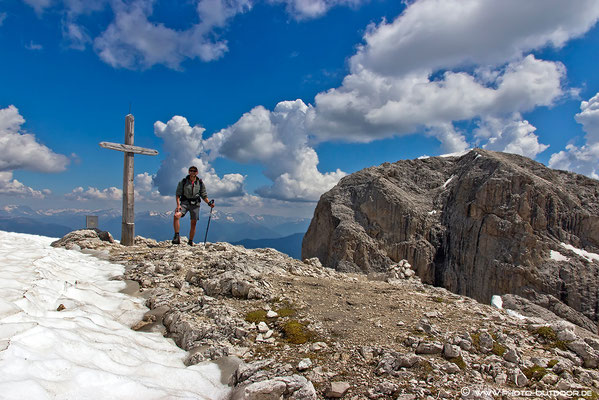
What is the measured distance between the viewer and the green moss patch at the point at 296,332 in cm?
672

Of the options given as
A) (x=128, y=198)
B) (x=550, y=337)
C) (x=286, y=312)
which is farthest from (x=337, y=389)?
(x=128, y=198)

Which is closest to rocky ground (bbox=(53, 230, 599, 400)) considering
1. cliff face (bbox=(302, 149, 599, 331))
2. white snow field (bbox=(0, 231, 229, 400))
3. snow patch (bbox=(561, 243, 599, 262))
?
white snow field (bbox=(0, 231, 229, 400))

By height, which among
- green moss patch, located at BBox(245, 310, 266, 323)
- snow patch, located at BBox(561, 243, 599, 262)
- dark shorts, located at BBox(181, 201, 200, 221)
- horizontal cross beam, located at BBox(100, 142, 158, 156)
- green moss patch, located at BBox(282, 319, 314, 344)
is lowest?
green moss patch, located at BBox(282, 319, 314, 344)

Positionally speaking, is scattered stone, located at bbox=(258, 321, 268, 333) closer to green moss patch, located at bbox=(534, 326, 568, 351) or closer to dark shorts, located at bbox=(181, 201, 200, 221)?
green moss patch, located at bbox=(534, 326, 568, 351)

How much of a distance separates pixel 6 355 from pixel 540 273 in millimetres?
31658

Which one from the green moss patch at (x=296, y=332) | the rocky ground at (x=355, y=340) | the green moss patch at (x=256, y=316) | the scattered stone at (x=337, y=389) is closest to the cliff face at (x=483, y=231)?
the rocky ground at (x=355, y=340)

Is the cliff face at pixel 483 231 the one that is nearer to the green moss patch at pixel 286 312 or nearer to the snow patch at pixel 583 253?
the snow patch at pixel 583 253

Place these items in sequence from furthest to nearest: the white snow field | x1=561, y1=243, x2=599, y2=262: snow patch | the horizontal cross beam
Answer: x1=561, y1=243, x2=599, y2=262: snow patch, the horizontal cross beam, the white snow field

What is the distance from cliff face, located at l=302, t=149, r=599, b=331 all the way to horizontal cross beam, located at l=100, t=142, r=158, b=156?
1699 cm

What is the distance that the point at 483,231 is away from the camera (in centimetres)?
2912

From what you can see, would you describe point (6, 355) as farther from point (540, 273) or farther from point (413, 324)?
point (540, 273)

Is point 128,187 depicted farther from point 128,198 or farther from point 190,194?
point 190,194

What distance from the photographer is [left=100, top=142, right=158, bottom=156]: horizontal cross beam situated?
15.8 metres

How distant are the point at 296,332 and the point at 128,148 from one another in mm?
13610
